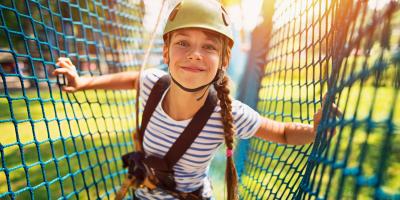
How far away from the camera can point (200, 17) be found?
112cm

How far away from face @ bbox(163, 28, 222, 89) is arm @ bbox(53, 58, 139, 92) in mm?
359

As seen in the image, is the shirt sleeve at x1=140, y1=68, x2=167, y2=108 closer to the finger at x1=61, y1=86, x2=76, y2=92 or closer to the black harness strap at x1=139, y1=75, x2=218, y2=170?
the black harness strap at x1=139, y1=75, x2=218, y2=170

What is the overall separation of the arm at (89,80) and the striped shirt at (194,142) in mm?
122

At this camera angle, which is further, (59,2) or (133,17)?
(133,17)

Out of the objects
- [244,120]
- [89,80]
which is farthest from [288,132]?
[89,80]

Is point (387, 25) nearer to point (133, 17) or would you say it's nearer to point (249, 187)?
point (249, 187)

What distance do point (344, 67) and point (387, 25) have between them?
16 centimetres

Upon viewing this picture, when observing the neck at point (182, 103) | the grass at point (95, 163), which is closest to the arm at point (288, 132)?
the grass at point (95, 163)

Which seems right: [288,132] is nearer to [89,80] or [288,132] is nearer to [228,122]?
[228,122]

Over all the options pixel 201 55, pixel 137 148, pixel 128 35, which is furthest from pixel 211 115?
pixel 128 35

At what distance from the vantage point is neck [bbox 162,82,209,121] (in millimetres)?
1264

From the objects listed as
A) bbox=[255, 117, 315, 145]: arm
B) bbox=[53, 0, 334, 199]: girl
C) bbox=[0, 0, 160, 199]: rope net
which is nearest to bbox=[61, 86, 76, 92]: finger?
bbox=[53, 0, 334, 199]: girl

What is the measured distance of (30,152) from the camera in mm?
2281

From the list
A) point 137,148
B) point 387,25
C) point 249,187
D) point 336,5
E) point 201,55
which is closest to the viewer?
point 387,25
